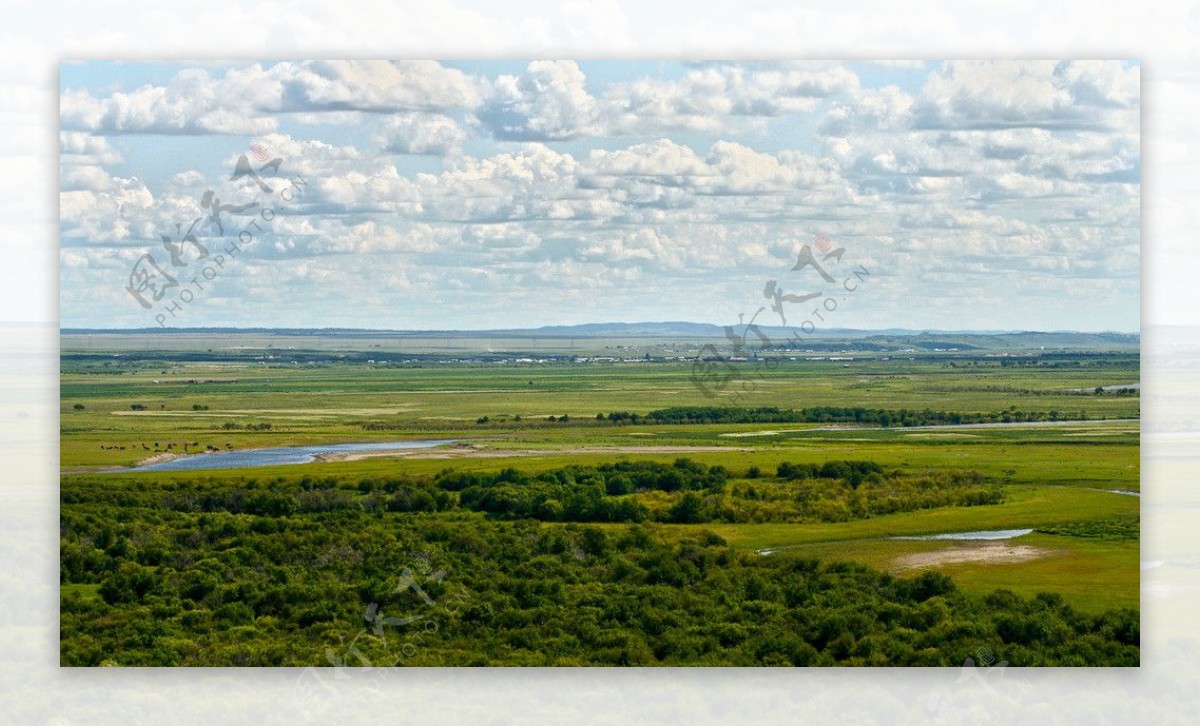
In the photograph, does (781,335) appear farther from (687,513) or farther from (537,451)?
(537,451)

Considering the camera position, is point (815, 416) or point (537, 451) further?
point (815, 416)

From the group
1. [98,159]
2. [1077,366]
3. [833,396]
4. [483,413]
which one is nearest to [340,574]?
[483,413]

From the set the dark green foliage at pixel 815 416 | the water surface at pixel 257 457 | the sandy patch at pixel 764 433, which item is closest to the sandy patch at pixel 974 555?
the dark green foliage at pixel 815 416

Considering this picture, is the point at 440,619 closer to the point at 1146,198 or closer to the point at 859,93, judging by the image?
the point at 859,93

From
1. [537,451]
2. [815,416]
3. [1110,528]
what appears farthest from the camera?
[815,416]

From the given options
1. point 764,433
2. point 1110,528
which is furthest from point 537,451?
point 1110,528

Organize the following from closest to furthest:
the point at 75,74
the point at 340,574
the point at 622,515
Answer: the point at 75,74 → the point at 340,574 → the point at 622,515

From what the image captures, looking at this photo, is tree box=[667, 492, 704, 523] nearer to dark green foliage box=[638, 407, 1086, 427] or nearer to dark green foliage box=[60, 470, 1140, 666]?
dark green foliage box=[60, 470, 1140, 666]
